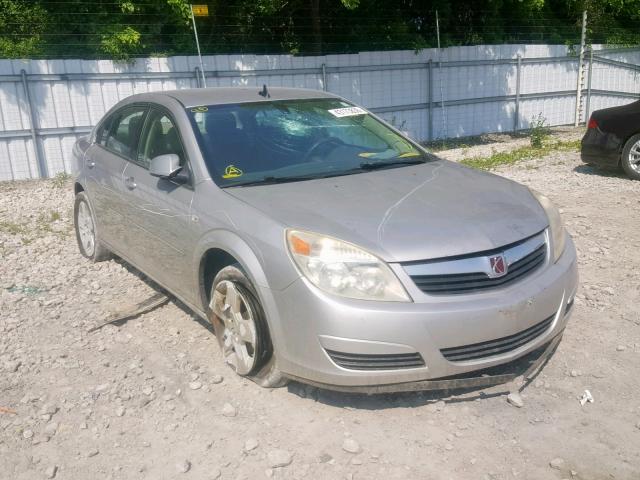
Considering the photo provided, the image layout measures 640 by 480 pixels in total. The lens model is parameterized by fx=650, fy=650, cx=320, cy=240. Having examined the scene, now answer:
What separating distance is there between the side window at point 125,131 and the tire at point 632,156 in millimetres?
6613

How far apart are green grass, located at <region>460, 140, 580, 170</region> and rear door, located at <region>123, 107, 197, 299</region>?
6315 millimetres

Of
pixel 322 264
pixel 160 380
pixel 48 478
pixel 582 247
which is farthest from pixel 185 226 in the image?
pixel 582 247

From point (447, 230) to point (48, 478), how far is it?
7.35ft

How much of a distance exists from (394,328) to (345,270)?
361 millimetres

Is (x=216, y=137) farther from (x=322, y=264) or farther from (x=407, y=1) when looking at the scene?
(x=407, y=1)

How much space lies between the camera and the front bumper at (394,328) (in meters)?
3.03

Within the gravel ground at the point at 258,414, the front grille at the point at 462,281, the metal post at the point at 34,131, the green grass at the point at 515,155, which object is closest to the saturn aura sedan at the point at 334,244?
the front grille at the point at 462,281

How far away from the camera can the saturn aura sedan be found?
3.09 meters

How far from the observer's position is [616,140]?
28.8 ft

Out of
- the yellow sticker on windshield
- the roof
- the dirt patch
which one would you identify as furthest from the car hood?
the dirt patch

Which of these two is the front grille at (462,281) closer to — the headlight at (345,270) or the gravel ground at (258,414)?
the headlight at (345,270)

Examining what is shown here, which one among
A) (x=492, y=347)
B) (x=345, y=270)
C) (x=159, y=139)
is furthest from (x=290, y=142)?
(x=492, y=347)

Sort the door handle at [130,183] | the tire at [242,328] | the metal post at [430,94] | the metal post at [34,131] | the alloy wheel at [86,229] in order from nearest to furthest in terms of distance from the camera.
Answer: the tire at [242,328]
the door handle at [130,183]
the alloy wheel at [86,229]
the metal post at [34,131]
the metal post at [430,94]

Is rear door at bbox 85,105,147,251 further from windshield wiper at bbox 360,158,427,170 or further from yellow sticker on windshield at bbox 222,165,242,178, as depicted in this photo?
windshield wiper at bbox 360,158,427,170
